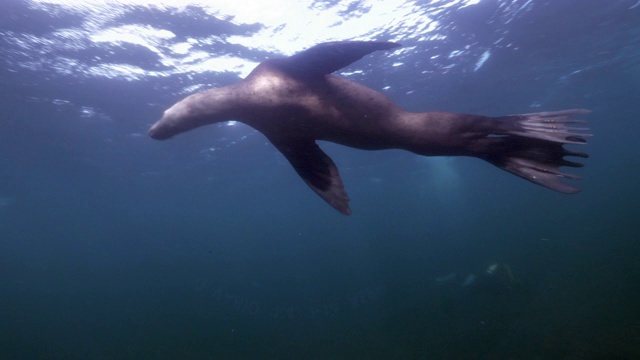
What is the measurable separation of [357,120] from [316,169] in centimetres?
84

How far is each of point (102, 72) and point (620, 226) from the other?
4436 cm

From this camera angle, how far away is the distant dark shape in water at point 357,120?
150 inches

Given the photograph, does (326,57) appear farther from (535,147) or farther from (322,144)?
(322,144)

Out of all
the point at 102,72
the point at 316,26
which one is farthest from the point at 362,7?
the point at 102,72

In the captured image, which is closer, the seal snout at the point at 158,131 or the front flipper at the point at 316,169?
the seal snout at the point at 158,131

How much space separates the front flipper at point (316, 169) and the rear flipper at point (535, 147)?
1.50m

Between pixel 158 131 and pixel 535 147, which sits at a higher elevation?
pixel 158 131

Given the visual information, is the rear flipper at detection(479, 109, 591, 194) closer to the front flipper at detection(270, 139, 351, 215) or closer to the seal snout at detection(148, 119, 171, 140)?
the front flipper at detection(270, 139, 351, 215)

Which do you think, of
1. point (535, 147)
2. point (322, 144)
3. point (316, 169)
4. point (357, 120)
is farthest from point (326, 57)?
point (322, 144)

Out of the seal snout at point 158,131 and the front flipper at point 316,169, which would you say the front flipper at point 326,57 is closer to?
the front flipper at point 316,169

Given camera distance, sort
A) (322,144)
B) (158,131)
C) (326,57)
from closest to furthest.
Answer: (326,57)
(158,131)
(322,144)

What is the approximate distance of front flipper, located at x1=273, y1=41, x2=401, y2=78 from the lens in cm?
376

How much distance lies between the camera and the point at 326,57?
3.84 meters

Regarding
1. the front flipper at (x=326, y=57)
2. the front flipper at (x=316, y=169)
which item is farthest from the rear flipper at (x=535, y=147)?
the front flipper at (x=316, y=169)
